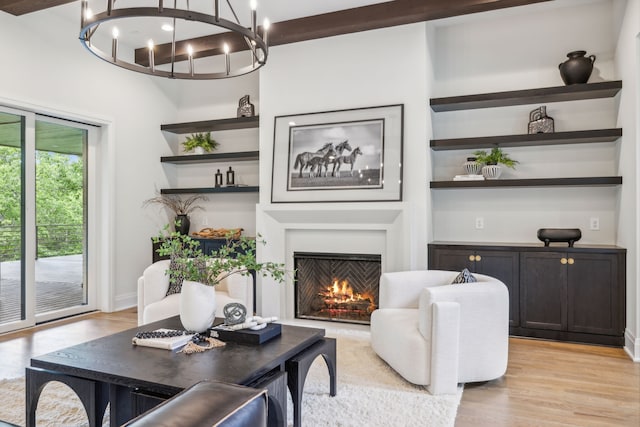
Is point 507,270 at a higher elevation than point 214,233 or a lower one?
lower

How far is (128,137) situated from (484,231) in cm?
430

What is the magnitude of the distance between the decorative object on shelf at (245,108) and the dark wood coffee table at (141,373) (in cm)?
372

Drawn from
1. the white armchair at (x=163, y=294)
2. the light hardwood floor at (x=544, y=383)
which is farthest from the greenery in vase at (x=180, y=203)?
the white armchair at (x=163, y=294)

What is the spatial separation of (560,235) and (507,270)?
1.86 feet

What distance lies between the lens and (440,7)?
13.7 ft

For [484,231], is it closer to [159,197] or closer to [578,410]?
[578,410]

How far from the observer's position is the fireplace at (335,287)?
479cm

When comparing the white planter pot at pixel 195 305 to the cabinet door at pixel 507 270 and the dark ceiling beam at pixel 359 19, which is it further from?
the dark ceiling beam at pixel 359 19

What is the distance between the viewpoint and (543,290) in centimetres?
411

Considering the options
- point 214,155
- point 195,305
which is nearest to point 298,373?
point 195,305

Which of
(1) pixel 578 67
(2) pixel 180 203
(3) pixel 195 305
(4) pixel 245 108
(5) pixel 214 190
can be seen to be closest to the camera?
(3) pixel 195 305

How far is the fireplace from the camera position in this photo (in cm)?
479

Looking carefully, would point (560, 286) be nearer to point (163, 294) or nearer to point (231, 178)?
point (163, 294)

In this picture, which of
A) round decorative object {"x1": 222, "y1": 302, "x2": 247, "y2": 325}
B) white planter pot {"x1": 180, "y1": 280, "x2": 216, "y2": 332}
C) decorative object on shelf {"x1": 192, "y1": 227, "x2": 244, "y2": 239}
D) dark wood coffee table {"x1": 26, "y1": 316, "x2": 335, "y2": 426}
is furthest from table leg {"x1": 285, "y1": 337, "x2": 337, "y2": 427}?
decorative object on shelf {"x1": 192, "y1": 227, "x2": 244, "y2": 239}
